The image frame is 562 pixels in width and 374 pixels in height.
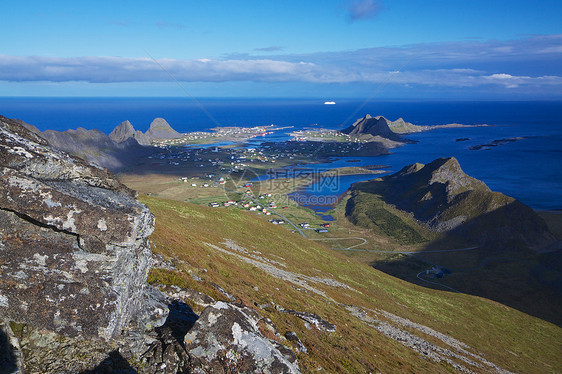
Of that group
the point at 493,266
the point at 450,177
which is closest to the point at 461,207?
the point at 450,177

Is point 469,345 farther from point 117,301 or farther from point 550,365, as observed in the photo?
point 117,301

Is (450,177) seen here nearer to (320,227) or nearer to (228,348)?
(320,227)

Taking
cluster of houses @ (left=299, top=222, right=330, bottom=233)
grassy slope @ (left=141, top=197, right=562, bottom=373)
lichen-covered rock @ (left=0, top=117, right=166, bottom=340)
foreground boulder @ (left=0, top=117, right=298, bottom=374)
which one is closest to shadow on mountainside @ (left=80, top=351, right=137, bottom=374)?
foreground boulder @ (left=0, top=117, right=298, bottom=374)

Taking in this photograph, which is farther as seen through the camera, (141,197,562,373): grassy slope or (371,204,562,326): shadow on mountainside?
(371,204,562,326): shadow on mountainside

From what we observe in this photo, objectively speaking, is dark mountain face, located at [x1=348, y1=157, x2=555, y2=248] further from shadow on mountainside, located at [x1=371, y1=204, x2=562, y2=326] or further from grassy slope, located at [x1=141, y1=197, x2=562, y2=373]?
grassy slope, located at [x1=141, y1=197, x2=562, y2=373]

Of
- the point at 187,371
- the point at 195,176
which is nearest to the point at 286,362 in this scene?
the point at 187,371

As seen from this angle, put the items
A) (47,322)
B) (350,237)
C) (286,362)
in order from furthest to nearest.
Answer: (350,237) → (286,362) → (47,322)
